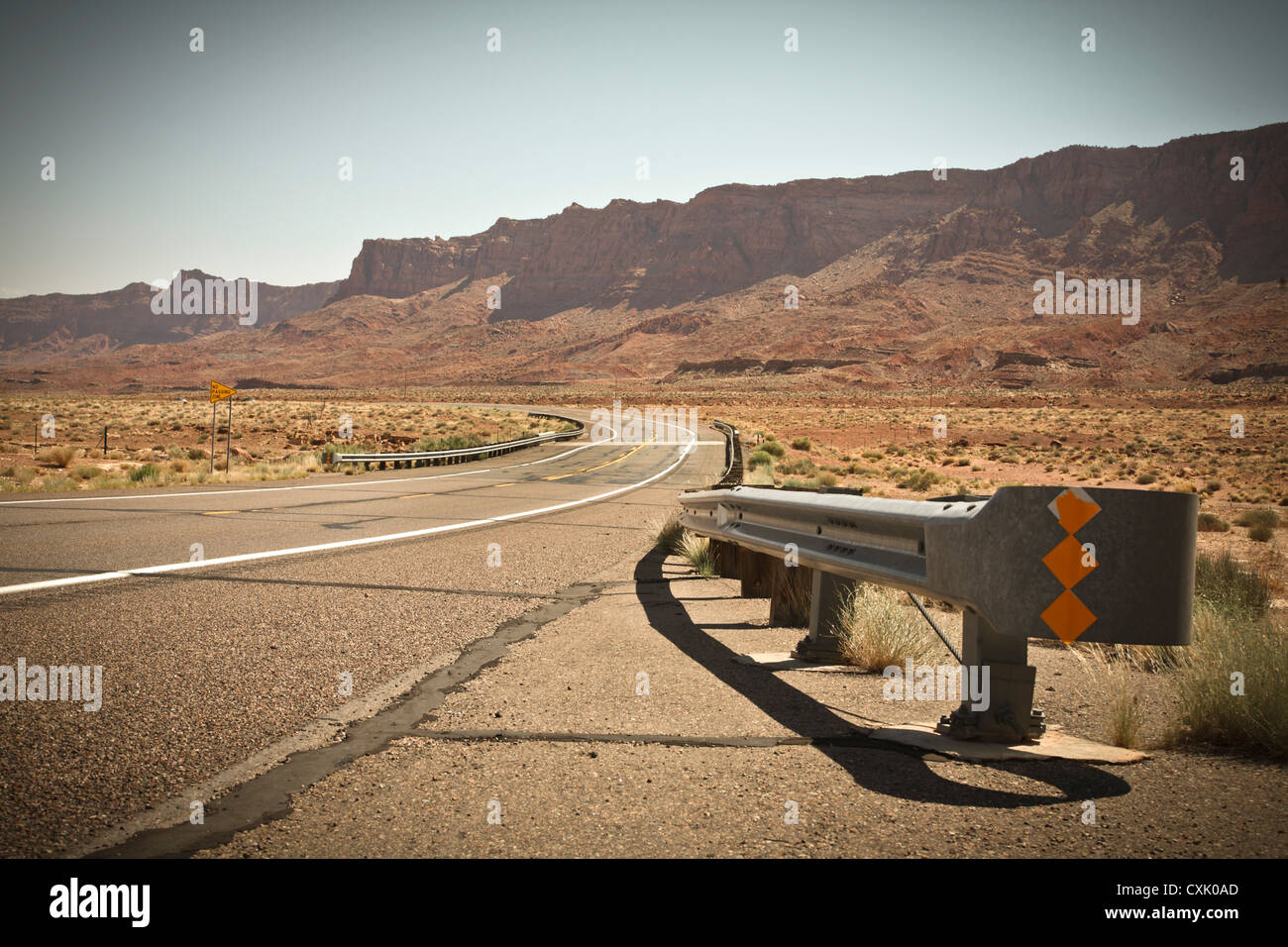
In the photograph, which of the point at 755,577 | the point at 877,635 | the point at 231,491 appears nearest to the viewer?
the point at 877,635

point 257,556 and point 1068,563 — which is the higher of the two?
point 1068,563

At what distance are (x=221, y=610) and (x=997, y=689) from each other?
550cm

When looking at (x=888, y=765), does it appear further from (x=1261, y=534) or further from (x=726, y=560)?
(x=1261, y=534)

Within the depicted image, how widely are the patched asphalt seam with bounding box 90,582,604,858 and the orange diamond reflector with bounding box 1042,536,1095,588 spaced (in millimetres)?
2979

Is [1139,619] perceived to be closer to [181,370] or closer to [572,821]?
[572,821]

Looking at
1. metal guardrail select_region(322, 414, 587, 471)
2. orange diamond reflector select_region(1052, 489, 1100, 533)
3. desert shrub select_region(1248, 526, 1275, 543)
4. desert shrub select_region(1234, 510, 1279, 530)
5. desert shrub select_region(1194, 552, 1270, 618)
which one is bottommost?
desert shrub select_region(1248, 526, 1275, 543)

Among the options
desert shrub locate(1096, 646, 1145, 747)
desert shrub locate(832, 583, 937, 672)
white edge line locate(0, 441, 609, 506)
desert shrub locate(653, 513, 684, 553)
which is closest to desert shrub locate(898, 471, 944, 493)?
white edge line locate(0, 441, 609, 506)

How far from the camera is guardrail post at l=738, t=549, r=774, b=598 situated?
314 inches

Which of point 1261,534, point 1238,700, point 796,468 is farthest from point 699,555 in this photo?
point 796,468

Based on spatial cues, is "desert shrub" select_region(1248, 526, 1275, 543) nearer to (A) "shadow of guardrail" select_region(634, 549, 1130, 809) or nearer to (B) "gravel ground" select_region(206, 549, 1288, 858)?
(B) "gravel ground" select_region(206, 549, 1288, 858)

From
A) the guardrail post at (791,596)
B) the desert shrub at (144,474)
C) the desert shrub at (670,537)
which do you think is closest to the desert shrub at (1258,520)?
the desert shrub at (670,537)

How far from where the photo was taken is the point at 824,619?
5.94 meters
